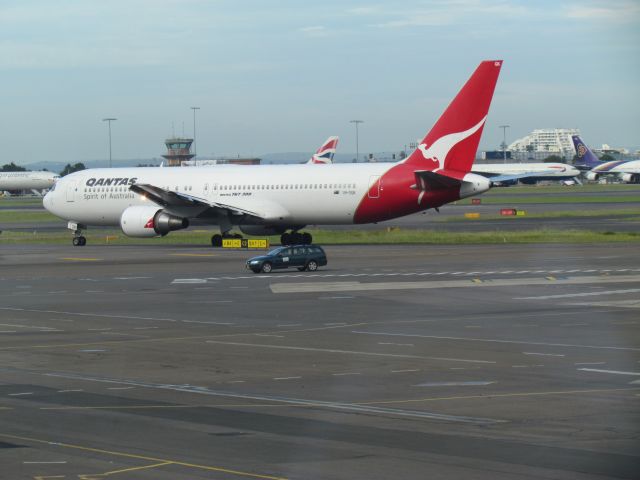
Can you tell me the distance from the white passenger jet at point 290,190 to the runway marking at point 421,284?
2130 centimetres

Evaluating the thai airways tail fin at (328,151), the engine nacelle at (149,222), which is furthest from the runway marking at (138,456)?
the thai airways tail fin at (328,151)

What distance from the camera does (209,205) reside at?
80.0 m

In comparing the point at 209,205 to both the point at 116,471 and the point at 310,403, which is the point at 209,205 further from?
the point at 116,471

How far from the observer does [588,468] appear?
1736 centimetres

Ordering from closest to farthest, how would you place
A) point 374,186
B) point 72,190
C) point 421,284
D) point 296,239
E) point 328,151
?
point 421,284
point 374,186
point 296,239
point 72,190
point 328,151

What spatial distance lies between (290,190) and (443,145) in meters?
11.4

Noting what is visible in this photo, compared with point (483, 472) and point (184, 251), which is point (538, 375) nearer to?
point (483, 472)

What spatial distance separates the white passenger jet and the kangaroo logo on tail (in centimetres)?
7

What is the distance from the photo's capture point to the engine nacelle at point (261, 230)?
82750 millimetres

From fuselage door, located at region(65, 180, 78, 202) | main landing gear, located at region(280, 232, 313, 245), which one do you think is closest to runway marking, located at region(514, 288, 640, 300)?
main landing gear, located at region(280, 232, 313, 245)

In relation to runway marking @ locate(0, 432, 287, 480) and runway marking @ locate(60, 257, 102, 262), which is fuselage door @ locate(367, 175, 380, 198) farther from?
runway marking @ locate(0, 432, 287, 480)

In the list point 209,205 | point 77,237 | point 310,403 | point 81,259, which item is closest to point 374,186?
point 209,205

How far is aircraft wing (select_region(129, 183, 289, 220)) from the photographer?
80000 mm

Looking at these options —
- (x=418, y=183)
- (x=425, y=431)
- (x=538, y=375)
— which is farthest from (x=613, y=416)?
(x=418, y=183)
